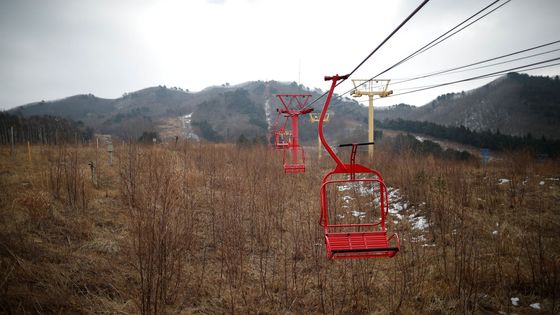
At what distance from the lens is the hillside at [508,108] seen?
248 ft

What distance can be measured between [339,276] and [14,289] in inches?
185

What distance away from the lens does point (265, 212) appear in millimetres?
7004

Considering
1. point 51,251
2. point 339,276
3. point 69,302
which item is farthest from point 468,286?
point 51,251

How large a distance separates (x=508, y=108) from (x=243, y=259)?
4459 inches

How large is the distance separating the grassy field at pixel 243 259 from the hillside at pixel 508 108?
84.4m

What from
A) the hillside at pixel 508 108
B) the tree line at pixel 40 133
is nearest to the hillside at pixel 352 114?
the hillside at pixel 508 108

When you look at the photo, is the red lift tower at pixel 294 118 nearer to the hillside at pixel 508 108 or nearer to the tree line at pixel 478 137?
the tree line at pixel 478 137

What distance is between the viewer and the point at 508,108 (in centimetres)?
8738

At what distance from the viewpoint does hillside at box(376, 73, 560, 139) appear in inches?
2981

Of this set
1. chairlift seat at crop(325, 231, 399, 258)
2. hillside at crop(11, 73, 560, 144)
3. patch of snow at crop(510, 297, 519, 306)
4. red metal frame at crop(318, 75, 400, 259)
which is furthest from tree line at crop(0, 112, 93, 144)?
hillside at crop(11, 73, 560, 144)

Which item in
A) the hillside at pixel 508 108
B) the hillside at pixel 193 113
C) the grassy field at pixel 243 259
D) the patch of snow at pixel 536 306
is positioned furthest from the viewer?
the hillside at pixel 193 113

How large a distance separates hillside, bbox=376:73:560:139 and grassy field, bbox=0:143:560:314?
84384 millimetres

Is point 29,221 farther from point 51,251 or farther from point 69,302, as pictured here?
point 69,302

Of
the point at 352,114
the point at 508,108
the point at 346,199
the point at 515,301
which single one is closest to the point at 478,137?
the point at 346,199
